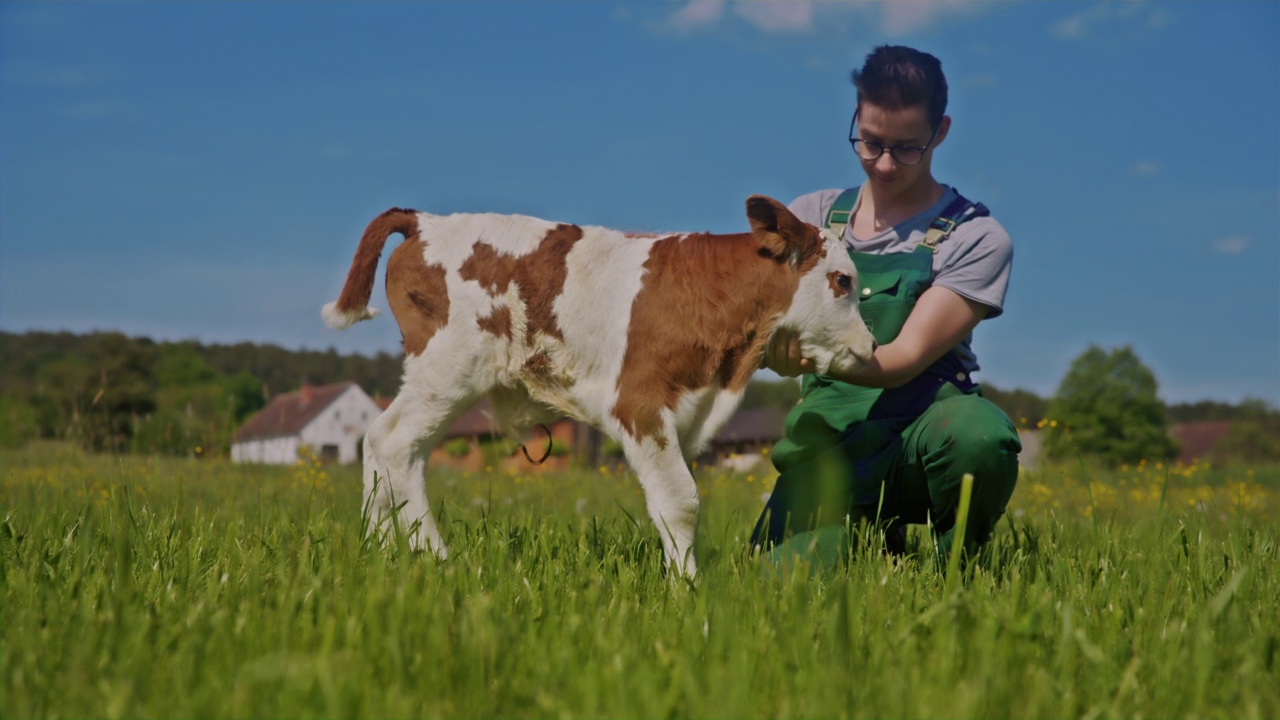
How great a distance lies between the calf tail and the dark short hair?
2.14 m

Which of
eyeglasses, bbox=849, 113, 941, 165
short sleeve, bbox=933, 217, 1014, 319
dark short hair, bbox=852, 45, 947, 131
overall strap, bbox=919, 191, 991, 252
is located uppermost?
dark short hair, bbox=852, 45, 947, 131

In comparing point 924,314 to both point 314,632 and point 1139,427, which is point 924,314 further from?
point 1139,427

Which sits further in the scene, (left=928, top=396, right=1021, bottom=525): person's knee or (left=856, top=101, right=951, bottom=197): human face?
(left=856, top=101, right=951, bottom=197): human face

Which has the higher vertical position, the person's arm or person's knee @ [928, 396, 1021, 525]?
the person's arm

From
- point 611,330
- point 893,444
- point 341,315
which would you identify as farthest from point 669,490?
point 341,315

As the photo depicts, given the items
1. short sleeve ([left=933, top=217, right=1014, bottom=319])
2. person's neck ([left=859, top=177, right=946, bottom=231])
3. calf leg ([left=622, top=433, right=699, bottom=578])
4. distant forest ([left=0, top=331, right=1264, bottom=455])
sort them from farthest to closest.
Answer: distant forest ([left=0, top=331, right=1264, bottom=455])
person's neck ([left=859, top=177, right=946, bottom=231])
short sleeve ([left=933, top=217, right=1014, bottom=319])
calf leg ([left=622, top=433, right=699, bottom=578])

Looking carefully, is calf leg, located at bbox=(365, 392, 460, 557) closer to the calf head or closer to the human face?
the calf head

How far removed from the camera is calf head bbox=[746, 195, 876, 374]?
156 inches

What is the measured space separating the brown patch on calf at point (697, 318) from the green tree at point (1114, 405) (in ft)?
209

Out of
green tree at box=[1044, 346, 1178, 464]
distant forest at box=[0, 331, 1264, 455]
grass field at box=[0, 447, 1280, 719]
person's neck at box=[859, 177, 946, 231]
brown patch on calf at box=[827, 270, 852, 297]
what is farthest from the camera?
A: green tree at box=[1044, 346, 1178, 464]

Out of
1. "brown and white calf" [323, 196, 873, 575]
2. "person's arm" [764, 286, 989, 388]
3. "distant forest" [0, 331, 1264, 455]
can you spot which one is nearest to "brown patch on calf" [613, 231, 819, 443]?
"brown and white calf" [323, 196, 873, 575]

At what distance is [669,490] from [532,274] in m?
1.04

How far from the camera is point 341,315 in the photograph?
4395 millimetres

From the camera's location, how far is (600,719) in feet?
6.45
